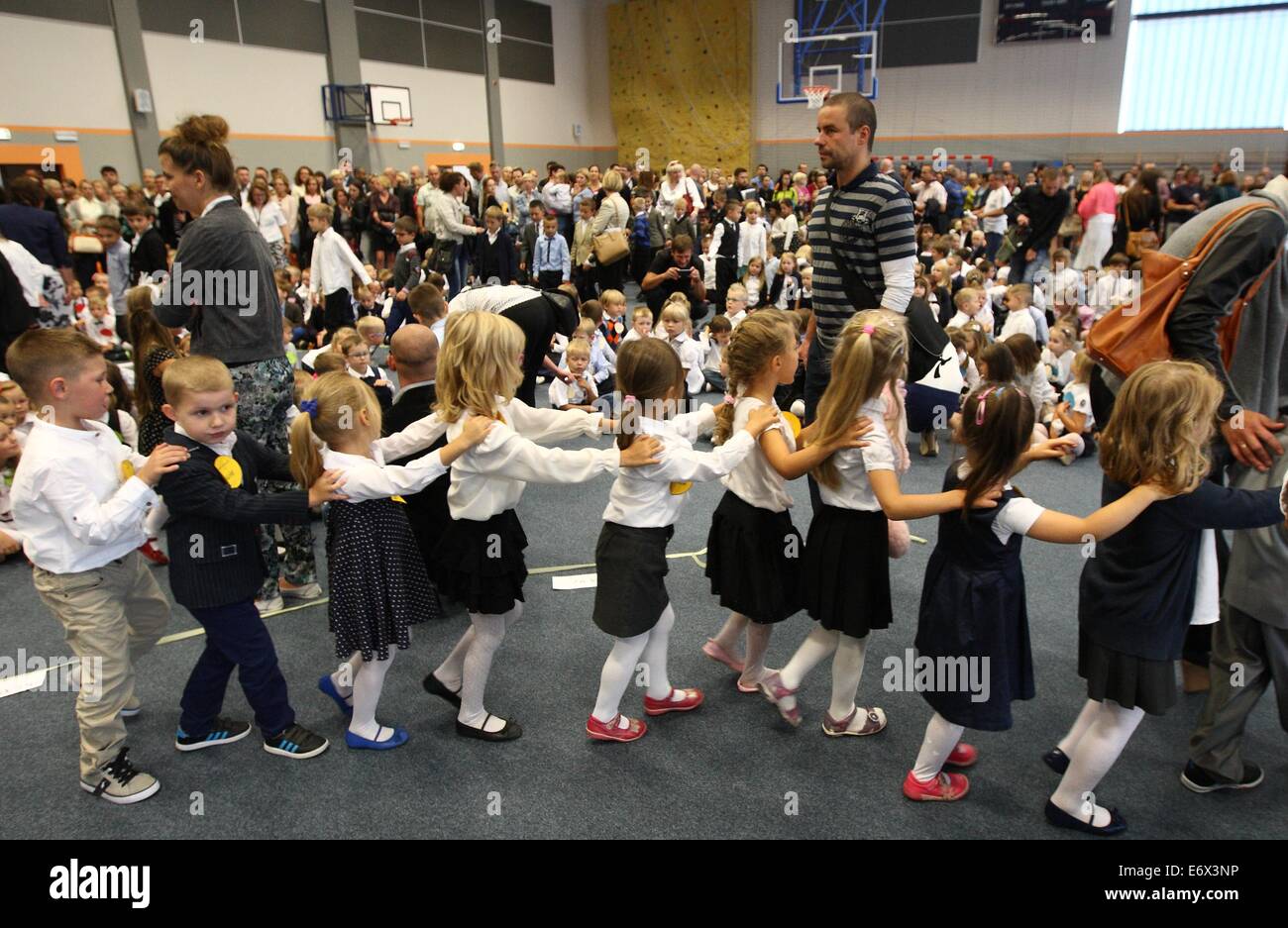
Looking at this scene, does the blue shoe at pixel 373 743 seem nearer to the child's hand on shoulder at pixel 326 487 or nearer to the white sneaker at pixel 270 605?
the child's hand on shoulder at pixel 326 487

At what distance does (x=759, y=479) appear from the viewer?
241 centimetres

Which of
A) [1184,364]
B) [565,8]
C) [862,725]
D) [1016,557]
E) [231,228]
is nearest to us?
[1184,364]

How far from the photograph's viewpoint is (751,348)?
228cm

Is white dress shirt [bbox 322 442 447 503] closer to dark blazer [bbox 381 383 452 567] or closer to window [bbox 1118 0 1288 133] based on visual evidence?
dark blazer [bbox 381 383 452 567]

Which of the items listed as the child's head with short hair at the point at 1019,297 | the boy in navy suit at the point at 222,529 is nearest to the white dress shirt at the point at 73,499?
the boy in navy suit at the point at 222,529

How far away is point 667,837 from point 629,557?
0.75 meters

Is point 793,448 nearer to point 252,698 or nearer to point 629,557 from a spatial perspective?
point 629,557

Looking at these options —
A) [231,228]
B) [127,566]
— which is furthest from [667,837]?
[231,228]

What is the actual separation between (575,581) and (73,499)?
194 centimetres

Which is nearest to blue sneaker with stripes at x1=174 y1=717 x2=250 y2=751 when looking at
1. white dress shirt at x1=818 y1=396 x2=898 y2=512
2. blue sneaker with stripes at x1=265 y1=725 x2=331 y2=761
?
blue sneaker with stripes at x1=265 y1=725 x2=331 y2=761

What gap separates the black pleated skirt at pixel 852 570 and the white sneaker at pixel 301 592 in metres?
2.21

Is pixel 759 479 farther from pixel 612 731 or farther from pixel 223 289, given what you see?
pixel 223 289

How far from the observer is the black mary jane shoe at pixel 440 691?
8.75 feet

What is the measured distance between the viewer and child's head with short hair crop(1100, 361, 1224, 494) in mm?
1802
